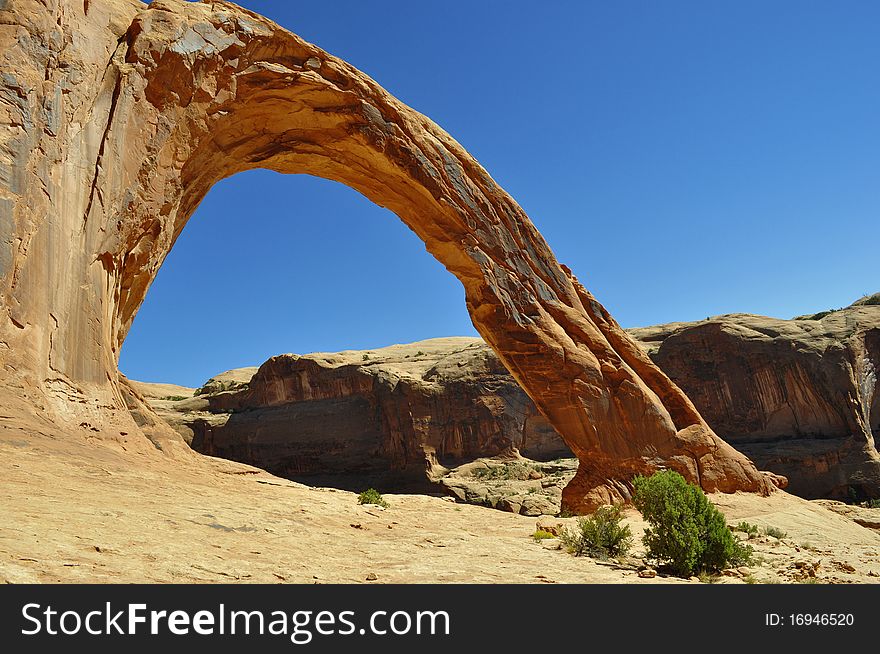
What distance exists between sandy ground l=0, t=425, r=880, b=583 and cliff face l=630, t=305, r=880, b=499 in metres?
26.2

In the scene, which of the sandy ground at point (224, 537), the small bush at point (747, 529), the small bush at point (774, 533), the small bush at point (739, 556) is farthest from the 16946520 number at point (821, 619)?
the small bush at point (774, 533)

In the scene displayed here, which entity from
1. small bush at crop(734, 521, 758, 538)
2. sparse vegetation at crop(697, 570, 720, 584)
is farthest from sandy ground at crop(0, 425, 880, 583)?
small bush at crop(734, 521, 758, 538)

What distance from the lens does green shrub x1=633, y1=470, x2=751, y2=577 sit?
7.43 meters

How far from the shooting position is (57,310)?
9.59 meters

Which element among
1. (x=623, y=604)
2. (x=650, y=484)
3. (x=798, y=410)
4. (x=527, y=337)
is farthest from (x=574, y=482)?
(x=798, y=410)

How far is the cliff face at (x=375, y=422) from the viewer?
4344 cm

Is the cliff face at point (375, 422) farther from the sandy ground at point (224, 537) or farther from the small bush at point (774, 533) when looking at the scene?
the sandy ground at point (224, 537)

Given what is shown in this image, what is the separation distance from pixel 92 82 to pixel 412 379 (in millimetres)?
35511

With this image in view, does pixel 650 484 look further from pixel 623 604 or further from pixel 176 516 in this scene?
pixel 176 516

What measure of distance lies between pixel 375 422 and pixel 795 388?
28775 millimetres

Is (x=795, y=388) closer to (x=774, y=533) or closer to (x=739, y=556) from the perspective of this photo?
(x=774, y=533)

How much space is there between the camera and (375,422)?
4512cm

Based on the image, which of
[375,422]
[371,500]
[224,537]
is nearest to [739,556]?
[224,537]

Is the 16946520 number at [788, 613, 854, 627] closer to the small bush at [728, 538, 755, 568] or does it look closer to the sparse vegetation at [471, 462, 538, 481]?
the small bush at [728, 538, 755, 568]
